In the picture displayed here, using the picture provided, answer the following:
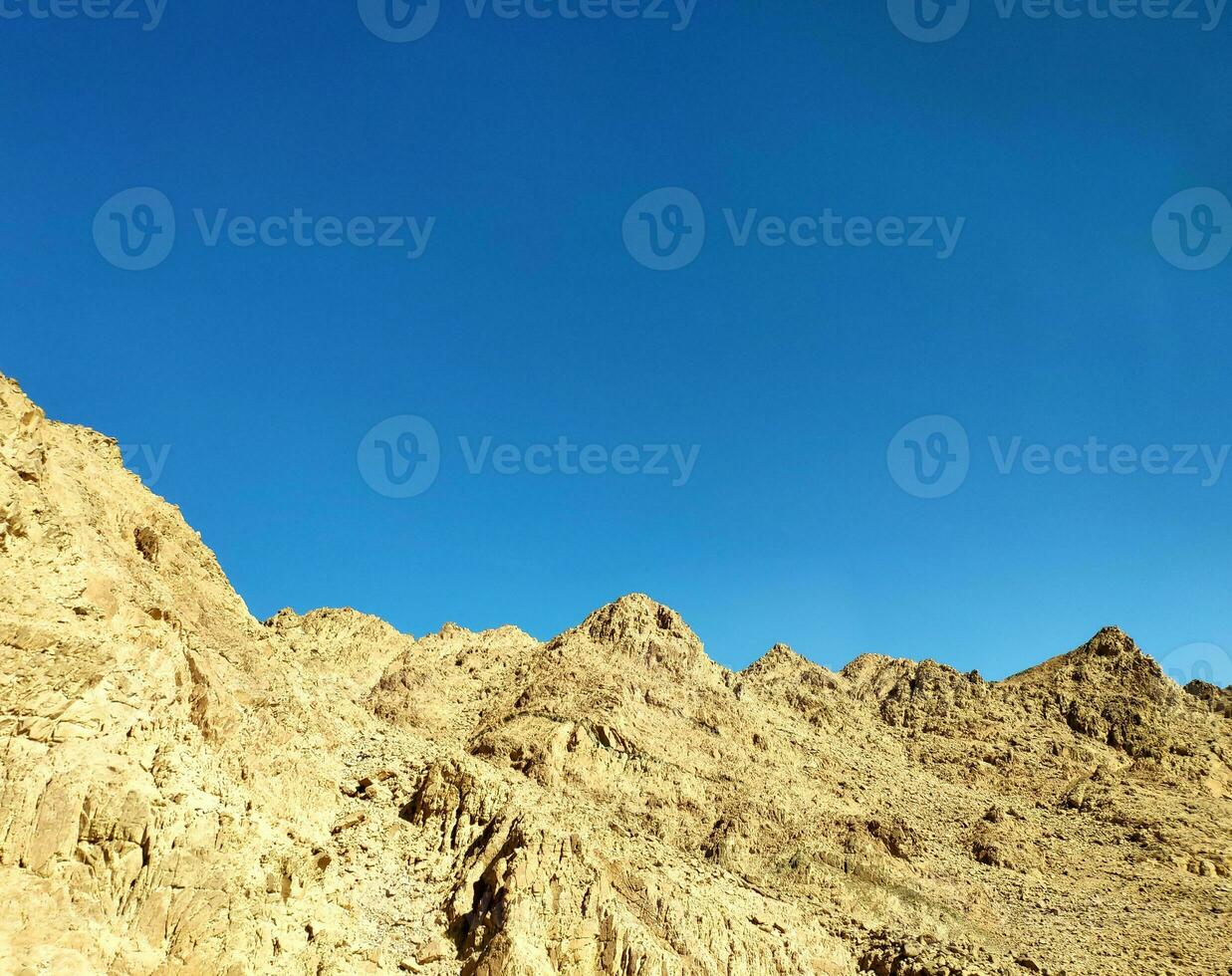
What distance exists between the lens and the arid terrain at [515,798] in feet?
81.6

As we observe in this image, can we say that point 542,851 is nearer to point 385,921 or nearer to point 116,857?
point 385,921

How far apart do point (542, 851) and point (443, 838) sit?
15.5 feet

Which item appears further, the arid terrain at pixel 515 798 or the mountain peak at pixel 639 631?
the mountain peak at pixel 639 631

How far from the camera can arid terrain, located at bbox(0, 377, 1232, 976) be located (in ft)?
Answer: 81.6

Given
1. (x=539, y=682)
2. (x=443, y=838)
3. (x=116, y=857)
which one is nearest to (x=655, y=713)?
(x=539, y=682)

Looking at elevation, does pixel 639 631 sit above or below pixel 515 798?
above

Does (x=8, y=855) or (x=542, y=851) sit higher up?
(x=542, y=851)

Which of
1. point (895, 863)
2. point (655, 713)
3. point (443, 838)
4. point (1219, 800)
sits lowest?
point (443, 838)

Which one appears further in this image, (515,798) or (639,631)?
(639,631)

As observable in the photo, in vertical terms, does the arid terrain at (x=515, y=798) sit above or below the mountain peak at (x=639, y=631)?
below

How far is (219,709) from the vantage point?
32594 millimetres

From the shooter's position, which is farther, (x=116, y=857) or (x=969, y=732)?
(x=969, y=732)

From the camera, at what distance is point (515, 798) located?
135 feet

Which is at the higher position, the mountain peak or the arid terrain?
the mountain peak
